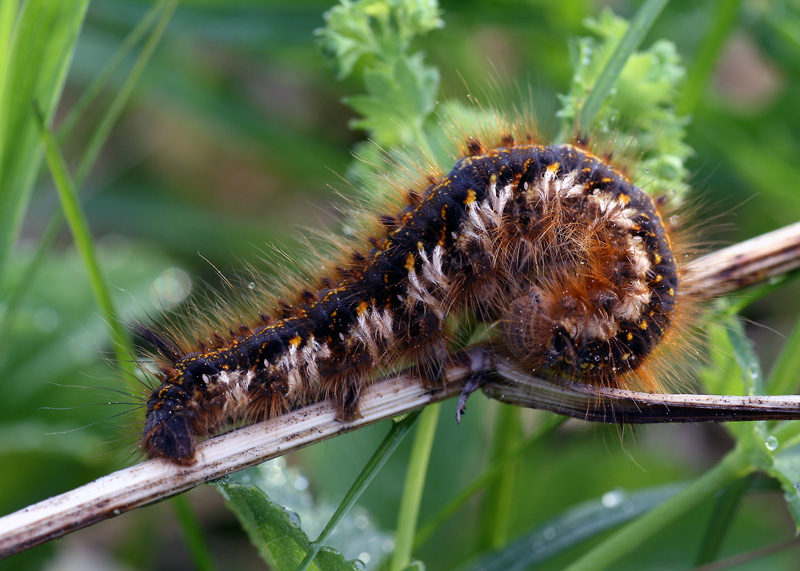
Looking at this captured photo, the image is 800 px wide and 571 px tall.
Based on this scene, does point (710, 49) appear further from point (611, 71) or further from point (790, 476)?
point (790, 476)

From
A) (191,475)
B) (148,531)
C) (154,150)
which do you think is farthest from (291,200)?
(191,475)

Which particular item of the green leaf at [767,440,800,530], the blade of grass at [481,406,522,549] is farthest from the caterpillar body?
the blade of grass at [481,406,522,549]

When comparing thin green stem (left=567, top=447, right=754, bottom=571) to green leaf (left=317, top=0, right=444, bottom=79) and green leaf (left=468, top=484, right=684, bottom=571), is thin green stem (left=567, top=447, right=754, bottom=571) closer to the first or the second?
green leaf (left=468, top=484, right=684, bottom=571)

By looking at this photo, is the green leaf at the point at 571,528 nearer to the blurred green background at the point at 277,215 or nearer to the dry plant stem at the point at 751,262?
the blurred green background at the point at 277,215

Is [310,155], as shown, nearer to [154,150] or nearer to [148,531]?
[154,150]

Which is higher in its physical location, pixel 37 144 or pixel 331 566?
pixel 37 144

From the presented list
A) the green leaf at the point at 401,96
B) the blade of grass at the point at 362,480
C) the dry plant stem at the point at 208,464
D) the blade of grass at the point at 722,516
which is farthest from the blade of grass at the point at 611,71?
the blade of grass at the point at 722,516

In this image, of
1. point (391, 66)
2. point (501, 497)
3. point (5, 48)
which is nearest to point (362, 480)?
point (501, 497)
